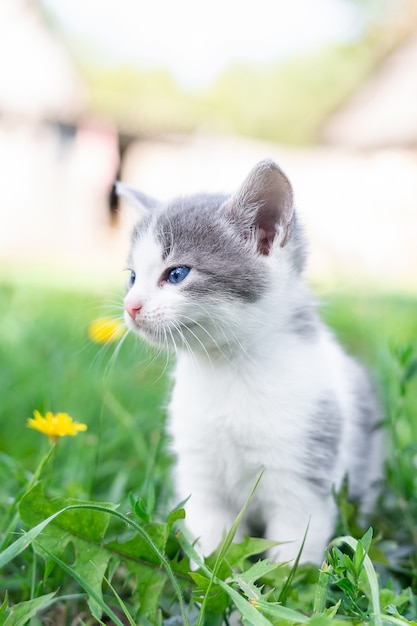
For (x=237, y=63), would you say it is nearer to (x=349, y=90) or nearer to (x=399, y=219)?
(x=349, y=90)

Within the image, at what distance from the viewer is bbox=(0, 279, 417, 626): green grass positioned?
4.11 ft

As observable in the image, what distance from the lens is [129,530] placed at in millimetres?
1738

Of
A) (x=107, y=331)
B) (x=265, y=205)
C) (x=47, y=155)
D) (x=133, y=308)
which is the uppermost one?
(x=47, y=155)

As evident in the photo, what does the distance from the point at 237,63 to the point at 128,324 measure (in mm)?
26192

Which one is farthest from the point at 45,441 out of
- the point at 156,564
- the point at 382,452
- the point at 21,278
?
the point at 21,278

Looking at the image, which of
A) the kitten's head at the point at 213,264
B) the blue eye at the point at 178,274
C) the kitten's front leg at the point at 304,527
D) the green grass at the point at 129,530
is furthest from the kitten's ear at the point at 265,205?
the kitten's front leg at the point at 304,527

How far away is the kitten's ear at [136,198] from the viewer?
80.0 inches

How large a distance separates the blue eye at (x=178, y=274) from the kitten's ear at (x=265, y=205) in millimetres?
194

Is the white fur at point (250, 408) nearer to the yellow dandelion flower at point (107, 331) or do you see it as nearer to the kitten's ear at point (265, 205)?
the kitten's ear at point (265, 205)

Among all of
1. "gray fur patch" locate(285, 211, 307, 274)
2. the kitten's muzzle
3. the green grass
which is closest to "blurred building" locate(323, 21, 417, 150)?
the green grass

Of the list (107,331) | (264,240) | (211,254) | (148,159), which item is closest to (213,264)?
(211,254)

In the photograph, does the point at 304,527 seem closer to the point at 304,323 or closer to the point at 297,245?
the point at 304,323

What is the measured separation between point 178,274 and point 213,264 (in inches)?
3.6

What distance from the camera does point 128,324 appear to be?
169 cm
